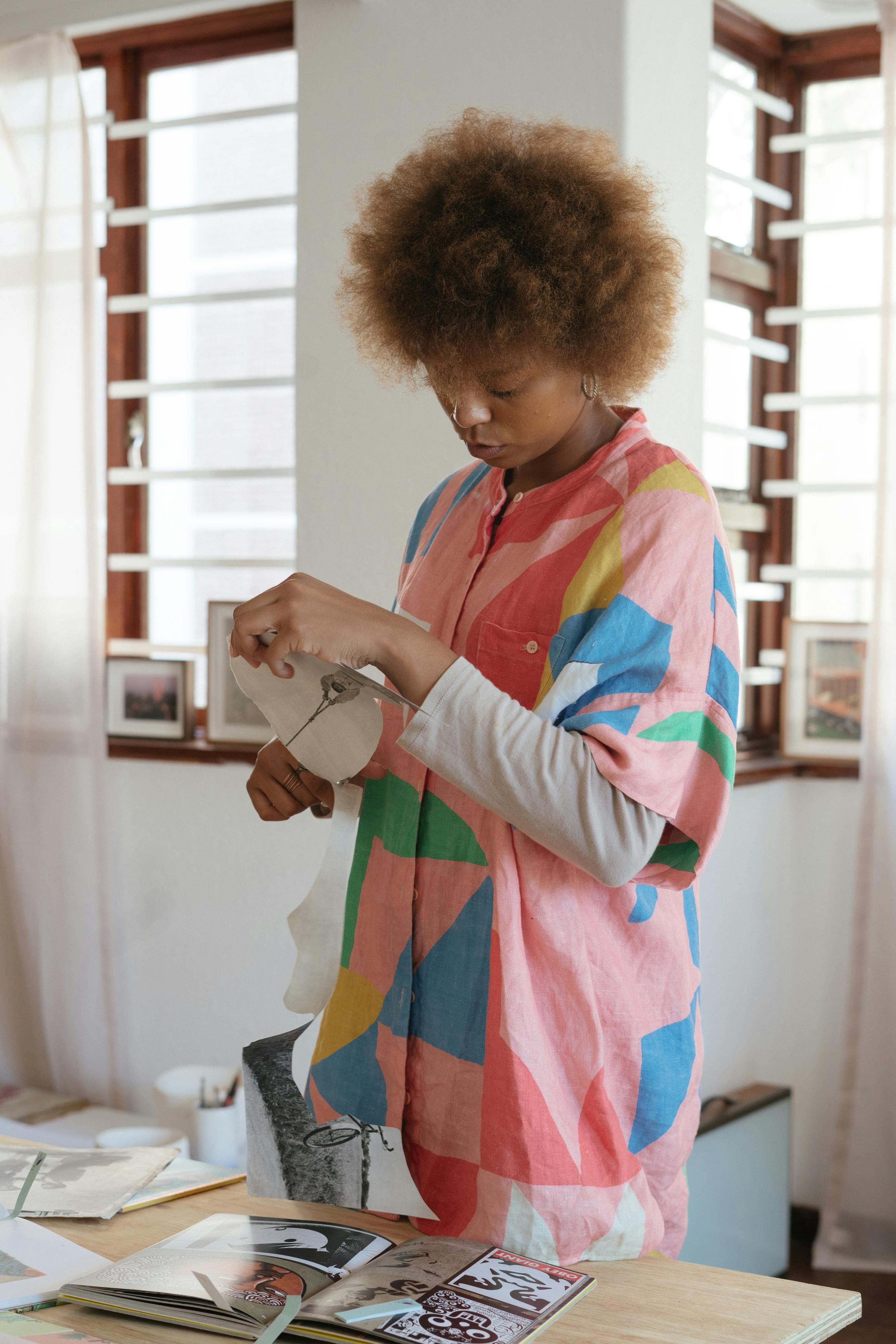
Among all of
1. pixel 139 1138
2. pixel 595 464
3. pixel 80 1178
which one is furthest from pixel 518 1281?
pixel 139 1138

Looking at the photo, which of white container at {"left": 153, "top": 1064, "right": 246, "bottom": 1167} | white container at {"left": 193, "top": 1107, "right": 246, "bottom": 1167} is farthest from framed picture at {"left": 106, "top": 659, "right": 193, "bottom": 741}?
white container at {"left": 193, "top": 1107, "right": 246, "bottom": 1167}

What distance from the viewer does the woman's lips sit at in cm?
108

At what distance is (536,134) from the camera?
1.11 meters

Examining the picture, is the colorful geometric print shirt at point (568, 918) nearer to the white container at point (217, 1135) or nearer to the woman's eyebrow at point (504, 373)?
the woman's eyebrow at point (504, 373)

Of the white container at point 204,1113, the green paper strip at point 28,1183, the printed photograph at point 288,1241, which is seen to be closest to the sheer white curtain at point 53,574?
the white container at point 204,1113

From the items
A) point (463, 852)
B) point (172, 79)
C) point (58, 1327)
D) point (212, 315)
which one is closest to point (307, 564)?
point (212, 315)

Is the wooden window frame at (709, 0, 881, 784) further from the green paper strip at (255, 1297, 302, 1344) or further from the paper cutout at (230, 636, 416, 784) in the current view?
the green paper strip at (255, 1297, 302, 1344)

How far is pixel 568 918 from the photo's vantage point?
3.34ft

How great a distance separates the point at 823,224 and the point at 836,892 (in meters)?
1.38

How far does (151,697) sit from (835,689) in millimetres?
1437

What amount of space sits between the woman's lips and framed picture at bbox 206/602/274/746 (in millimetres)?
1594

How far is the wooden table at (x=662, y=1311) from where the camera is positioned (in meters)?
0.85

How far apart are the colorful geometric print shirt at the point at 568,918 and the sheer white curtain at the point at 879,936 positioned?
1.48m

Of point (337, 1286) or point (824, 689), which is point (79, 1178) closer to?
point (337, 1286)
